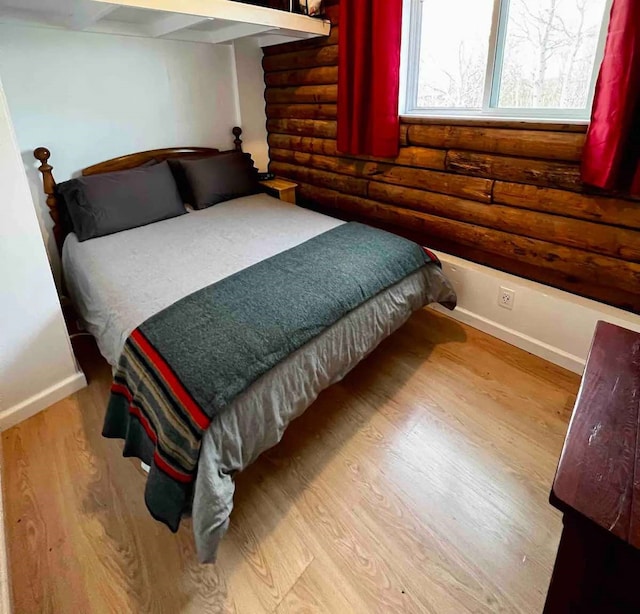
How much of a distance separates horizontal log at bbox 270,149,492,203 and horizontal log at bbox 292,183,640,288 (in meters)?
0.18

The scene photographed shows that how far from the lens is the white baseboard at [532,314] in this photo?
1.97 metres

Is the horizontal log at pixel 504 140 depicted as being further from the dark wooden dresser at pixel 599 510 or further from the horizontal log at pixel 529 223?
the dark wooden dresser at pixel 599 510

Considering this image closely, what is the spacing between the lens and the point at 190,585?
4.06ft

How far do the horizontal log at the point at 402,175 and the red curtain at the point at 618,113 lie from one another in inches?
21.9

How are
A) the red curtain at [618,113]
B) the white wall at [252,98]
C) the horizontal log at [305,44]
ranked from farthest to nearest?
the white wall at [252,98], the horizontal log at [305,44], the red curtain at [618,113]

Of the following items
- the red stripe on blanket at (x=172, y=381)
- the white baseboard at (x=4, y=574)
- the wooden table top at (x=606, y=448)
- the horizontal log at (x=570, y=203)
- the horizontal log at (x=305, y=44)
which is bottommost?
the white baseboard at (x=4, y=574)

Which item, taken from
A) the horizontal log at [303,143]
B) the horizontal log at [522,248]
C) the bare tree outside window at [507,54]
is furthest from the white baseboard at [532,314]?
the horizontal log at [303,143]

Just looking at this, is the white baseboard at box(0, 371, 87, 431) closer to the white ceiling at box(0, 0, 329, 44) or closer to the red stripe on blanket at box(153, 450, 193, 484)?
the red stripe on blanket at box(153, 450, 193, 484)

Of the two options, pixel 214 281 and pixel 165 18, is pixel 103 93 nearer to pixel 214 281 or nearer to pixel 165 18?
pixel 165 18

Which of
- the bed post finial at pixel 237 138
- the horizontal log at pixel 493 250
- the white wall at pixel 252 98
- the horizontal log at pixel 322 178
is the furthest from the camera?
the bed post finial at pixel 237 138

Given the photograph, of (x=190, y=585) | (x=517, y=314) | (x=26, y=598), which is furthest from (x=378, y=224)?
(x=26, y=598)

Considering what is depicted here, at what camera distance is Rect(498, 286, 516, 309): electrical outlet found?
2.23m

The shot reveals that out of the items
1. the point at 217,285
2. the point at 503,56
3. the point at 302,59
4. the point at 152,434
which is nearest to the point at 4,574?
the point at 152,434

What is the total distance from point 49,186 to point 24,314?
108 cm
